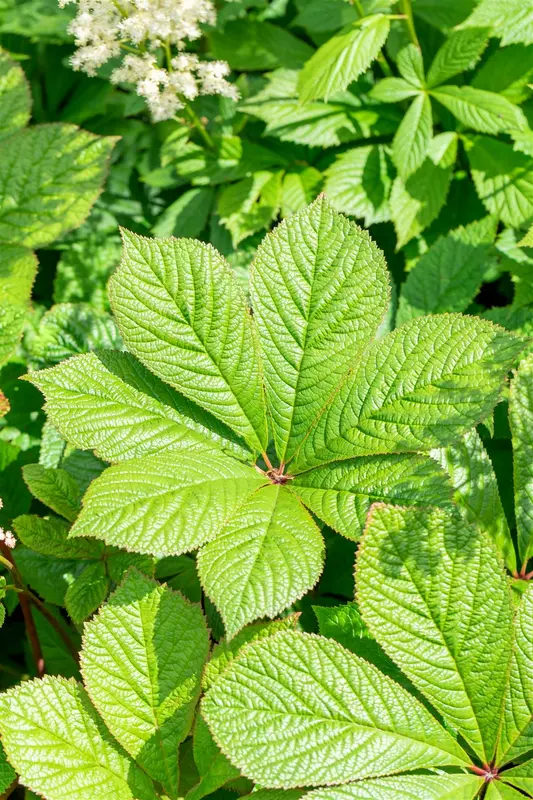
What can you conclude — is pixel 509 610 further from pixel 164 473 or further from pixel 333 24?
pixel 333 24

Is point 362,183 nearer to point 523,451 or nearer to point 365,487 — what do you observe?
point 523,451

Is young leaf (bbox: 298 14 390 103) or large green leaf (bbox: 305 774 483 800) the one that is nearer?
large green leaf (bbox: 305 774 483 800)

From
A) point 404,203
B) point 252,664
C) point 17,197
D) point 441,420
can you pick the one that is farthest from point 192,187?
point 252,664

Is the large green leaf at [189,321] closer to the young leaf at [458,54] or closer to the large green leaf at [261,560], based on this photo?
the large green leaf at [261,560]

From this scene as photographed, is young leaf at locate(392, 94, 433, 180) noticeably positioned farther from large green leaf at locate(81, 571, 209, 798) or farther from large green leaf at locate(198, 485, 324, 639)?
large green leaf at locate(81, 571, 209, 798)

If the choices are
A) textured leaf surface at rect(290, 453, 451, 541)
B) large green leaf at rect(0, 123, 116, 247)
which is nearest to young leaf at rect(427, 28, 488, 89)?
large green leaf at rect(0, 123, 116, 247)

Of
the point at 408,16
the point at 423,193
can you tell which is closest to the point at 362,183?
the point at 423,193
